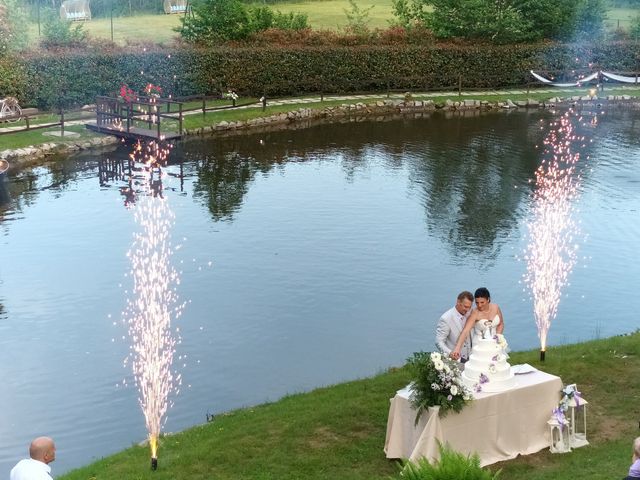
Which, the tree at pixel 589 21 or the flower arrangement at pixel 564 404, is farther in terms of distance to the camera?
the tree at pixel 589 21

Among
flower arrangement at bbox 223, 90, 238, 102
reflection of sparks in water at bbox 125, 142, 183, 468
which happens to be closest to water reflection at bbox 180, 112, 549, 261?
reflection of sparks in water at bbox 125, 142, 183, 468

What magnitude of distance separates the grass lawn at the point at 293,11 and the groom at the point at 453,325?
174 feet

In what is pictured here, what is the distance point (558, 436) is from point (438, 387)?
2.45 metres

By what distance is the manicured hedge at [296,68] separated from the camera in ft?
166

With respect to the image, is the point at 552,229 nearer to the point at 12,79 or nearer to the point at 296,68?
the point at 12,79

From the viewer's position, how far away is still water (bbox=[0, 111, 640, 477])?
19.6 m

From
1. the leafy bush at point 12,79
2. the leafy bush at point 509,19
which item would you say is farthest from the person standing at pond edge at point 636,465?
the leafy bush at point 509,19

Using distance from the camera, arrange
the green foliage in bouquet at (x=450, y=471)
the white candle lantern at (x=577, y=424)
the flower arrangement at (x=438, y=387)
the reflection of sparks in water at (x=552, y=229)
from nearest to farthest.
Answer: the green foliage in bouquet at (x=450, y=471) < the flower arrangement at (x=438, y=387) < the white candle lantern at (x=577, y=424) < the reflection of sparks in water at (x=552, y=229)

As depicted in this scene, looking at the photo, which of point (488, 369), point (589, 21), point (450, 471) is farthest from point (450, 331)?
point (589, 21)

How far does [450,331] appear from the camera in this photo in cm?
1545

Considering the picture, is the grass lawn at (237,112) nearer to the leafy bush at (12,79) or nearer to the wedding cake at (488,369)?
the leafy bush at (12,79)

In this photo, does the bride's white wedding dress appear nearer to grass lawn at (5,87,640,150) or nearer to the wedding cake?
the wedding cake

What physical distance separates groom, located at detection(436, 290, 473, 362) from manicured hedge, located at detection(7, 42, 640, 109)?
38513 mm

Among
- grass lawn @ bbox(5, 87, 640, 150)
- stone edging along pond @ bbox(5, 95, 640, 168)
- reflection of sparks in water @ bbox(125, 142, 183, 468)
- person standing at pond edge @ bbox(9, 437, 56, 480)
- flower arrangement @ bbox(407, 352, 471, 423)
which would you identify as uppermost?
person standing at pond edge @ bbox(9, 437, 56, 480)
